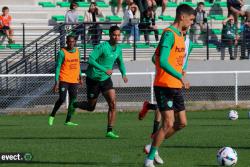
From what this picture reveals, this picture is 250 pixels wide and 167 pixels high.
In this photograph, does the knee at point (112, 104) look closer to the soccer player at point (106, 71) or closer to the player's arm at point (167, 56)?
the soccer player at point (106, 71)

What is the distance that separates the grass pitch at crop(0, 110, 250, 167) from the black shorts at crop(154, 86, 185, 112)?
85 centimetres

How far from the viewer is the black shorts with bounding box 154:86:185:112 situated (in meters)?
12.2

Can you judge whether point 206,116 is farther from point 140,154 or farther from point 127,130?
point 140,154

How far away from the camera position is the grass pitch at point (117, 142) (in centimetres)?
1323

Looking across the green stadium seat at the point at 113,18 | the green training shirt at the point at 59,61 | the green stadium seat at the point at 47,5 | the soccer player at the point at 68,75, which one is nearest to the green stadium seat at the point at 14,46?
the green stadium seat at the point at 47,5

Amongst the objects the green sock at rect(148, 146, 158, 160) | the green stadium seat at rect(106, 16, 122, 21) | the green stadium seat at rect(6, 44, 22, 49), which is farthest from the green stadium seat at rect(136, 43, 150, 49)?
the green sock at rect(148, 146, 158, 160)

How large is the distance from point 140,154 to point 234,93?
16.6m

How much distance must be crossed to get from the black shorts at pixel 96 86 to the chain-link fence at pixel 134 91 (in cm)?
866

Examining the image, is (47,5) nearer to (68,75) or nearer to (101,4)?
(101,4)

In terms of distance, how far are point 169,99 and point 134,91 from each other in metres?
17.5

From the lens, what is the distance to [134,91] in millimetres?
29781

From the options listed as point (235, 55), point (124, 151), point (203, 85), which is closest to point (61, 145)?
point (124, 151)

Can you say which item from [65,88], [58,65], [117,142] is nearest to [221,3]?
[65,88]

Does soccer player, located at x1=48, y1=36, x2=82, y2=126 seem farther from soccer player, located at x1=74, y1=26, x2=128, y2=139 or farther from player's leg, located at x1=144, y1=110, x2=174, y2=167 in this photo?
player's leg, located at x1=144, y1=110, x2=174, y2=167
